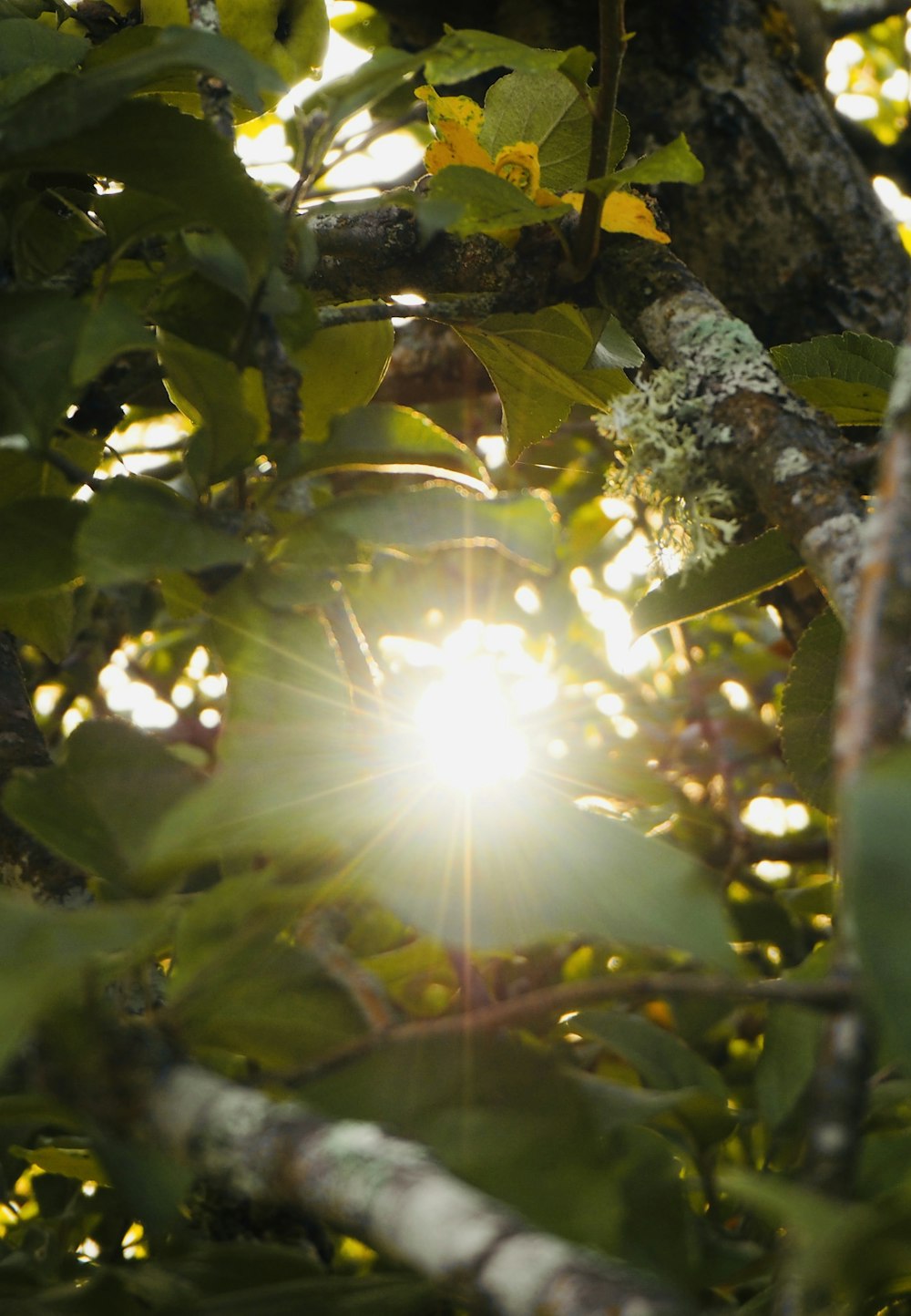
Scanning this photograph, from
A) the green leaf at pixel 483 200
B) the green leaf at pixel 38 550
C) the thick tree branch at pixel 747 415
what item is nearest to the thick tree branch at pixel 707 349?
the thick tree branch at pixel 747 415

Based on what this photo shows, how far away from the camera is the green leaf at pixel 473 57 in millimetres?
515

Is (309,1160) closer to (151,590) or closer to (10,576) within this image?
(10,576)

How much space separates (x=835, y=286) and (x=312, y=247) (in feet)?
3.04

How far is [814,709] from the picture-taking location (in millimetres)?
652

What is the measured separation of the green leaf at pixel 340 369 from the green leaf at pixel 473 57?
15 centimetres

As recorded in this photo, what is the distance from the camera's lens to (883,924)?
0.28 m

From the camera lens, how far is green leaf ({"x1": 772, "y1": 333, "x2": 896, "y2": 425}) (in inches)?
26.1

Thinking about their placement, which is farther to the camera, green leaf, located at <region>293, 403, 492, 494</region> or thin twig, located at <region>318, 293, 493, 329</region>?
thin twig, located at <region>318, 293, 493, 329</region>

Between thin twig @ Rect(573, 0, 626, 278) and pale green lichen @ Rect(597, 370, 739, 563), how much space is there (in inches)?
3.7

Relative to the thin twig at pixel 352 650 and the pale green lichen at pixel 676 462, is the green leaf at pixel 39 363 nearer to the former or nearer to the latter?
the thin twig at pixel 352 650

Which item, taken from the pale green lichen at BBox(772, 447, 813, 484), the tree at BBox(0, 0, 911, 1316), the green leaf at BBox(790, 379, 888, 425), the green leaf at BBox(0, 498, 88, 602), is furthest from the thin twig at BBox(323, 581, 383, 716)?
the green leaf at BBox(790, 379, 888, 425)

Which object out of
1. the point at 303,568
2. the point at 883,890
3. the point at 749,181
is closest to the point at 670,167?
the point at 303,568

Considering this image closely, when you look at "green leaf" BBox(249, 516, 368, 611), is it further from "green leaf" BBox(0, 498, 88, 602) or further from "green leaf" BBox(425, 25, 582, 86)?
"green leaf" BBox(425, 25, 582, 86)

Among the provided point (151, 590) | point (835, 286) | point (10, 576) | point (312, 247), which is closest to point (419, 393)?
point (151, 590)
